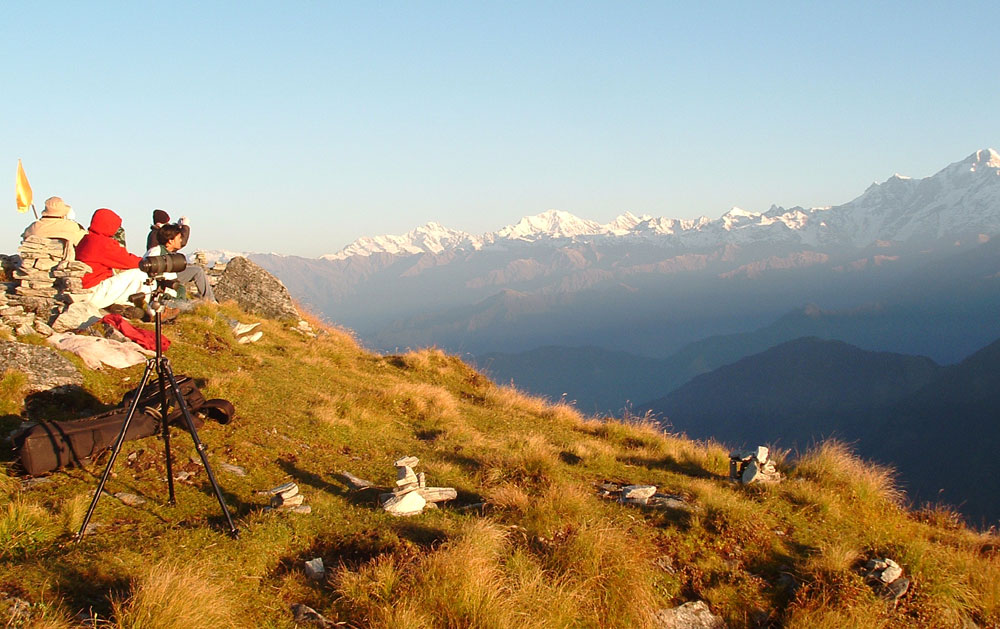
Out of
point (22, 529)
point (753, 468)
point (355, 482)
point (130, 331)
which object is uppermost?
point (130, 331)

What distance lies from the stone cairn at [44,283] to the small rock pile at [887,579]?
48.7ft

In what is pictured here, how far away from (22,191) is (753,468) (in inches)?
750

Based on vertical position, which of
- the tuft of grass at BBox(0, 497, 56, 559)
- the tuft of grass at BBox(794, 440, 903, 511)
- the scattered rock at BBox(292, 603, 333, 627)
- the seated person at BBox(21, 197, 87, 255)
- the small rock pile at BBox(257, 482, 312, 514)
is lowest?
the tuft of grass at BBox(794, 440, 903, 511)

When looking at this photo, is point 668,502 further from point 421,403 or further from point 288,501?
point 421,403

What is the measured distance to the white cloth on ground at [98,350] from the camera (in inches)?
398

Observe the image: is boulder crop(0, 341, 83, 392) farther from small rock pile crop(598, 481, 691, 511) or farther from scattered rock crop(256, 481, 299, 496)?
small rock pile crop(598, 481, 691, 511)

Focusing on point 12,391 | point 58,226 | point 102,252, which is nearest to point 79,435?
point 12,391

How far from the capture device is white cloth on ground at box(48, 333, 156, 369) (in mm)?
10117

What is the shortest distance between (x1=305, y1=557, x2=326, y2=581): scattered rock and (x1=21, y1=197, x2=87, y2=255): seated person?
11.4 m

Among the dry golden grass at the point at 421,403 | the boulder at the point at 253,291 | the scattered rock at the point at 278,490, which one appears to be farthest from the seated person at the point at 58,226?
the scattered rock at the point at 278,490

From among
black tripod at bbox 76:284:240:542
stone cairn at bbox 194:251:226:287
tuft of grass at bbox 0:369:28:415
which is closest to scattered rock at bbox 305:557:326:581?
black tripod at bbox 76:284:240:542

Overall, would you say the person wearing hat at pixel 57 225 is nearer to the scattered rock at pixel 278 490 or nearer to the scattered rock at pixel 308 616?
the scattered rock at pixel 278 490

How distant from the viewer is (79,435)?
6949mm

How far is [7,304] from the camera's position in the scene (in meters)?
11.7
